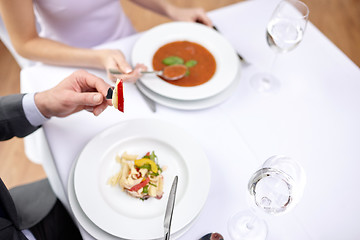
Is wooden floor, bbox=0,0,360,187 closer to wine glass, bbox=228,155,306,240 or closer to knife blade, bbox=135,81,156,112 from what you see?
knife blade, bbox=135,81,156,112

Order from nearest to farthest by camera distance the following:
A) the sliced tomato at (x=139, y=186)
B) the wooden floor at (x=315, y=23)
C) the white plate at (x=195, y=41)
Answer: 1. the sliced tomato at (x=139, y=186)
2. the white plate at (x=195, y=41)
3. the wooden floor at (x=315, y=23)

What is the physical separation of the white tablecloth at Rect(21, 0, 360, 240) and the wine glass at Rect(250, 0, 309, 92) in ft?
A: 0.11

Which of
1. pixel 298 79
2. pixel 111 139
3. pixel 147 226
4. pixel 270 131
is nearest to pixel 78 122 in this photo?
pixel 111 139

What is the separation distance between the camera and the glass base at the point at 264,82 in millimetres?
1131

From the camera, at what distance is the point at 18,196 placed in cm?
119

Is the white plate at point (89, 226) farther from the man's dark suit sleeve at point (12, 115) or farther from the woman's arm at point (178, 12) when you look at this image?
the woman's arm at point (178, 12)

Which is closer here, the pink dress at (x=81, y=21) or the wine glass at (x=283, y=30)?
the wine glass at (x=283, y=30)

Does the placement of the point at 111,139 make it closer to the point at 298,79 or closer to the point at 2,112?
the point at 2,112

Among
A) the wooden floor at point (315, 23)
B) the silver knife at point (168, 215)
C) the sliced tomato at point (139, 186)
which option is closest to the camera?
the silver knife at point (168, 215)

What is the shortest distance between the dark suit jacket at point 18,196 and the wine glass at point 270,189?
0.58 metres

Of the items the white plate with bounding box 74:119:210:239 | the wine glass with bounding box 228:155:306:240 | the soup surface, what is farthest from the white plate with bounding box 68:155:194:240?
the soup surface

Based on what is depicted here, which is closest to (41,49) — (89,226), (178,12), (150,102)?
(150,102)

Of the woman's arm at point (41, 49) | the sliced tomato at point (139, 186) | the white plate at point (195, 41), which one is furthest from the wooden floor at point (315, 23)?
the sliced tomato at point (139, 186)

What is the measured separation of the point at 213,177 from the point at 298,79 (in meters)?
0.48
